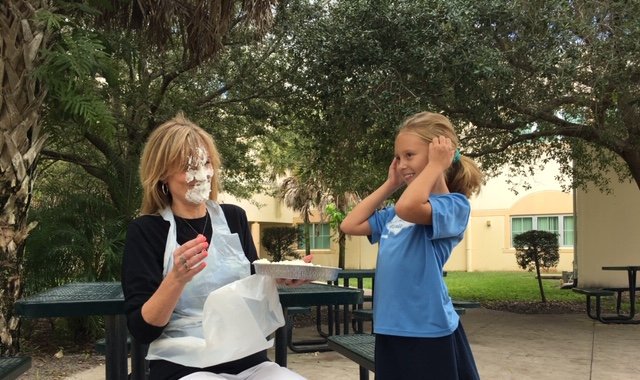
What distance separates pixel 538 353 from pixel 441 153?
5.12 metres

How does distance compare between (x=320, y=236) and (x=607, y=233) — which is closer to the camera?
(x=607, y=233)

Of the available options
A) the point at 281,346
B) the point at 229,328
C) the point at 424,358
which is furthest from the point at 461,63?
the point at 229,328

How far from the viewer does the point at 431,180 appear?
6.71ft

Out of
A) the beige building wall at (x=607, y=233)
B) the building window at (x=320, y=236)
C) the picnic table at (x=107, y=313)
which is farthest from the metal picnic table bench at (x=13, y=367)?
the building window at (x=320, y=236)

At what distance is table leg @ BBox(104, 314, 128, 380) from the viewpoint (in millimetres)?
2326

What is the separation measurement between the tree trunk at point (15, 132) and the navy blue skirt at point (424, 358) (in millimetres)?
3485

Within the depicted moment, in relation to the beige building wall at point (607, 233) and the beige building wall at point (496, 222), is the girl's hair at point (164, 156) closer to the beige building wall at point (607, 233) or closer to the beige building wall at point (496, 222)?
the beige building wall at point (607, 233)

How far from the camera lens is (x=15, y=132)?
4473 mm

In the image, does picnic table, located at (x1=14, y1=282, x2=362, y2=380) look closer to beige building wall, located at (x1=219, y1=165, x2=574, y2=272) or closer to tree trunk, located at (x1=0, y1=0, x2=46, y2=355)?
tree trunk, located at (x1=0, y1=0, x2=46, y2=355)

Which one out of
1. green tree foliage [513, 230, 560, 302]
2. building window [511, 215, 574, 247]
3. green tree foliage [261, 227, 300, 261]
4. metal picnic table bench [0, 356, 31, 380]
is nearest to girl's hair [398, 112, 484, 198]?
metal picnic table bench [0, 356, 31, 380]

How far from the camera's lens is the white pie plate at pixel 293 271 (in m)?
1.83

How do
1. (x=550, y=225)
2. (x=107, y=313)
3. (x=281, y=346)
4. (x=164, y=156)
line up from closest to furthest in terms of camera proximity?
1. (x=164, y=156)
2. (x=107, y=313)
3. (x=281, y=346)
4. (x=550, y=225)

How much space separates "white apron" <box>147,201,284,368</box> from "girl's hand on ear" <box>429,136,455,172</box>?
716mm

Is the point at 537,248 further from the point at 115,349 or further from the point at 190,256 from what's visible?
the point at 190,256
